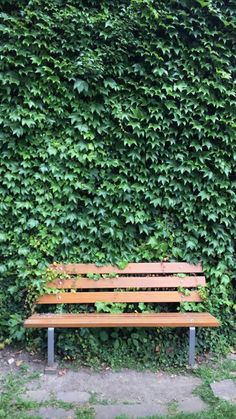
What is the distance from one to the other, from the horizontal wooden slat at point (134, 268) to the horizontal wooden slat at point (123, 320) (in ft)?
1.41

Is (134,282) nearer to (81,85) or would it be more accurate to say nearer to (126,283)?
(126,283)

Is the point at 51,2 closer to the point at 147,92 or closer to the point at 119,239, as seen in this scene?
the point at 147,92

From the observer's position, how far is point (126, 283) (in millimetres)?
4090

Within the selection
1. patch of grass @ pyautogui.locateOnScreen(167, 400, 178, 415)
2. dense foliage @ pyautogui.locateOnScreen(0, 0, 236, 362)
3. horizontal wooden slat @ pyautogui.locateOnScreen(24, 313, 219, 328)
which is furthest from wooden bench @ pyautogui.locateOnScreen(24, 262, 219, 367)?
patch of grass @ pyautogui.locateOnScreen(167, 400, 178, 415)

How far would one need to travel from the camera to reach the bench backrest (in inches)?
158

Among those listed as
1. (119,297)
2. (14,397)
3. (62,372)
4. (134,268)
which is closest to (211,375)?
(119,297)

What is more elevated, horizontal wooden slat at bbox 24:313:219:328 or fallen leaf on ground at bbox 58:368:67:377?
horizontal wooden slat at bbox 24:313:219:328

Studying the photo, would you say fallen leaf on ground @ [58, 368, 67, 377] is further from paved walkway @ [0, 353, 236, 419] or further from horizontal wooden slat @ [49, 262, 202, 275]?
horizontal wooden slat @ [49, 262, 202, 275]

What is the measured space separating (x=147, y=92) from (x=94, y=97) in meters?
0.54

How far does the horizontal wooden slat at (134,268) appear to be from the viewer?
409 cm

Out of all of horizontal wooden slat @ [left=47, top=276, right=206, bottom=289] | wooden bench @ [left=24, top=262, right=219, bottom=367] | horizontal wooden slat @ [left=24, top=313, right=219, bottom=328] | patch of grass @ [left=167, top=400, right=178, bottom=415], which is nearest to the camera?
patch of grass @ [left=167, top=400, right=178, bottom=415]

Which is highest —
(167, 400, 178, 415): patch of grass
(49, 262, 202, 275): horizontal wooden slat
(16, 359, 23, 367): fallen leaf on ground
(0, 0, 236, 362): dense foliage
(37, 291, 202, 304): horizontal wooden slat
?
(0, 0, 236, 362): dense foliage

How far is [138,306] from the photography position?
13.5 ft

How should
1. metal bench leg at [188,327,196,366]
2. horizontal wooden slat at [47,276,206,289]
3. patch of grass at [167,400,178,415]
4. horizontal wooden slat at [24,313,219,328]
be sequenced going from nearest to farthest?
patch of grass at [167,400,178,415] < horizontal wooden slat at [24,313,219,328] < metal bench leg at [188,327,196,366] < horizontal wooden slat at [47,276,206,289]
